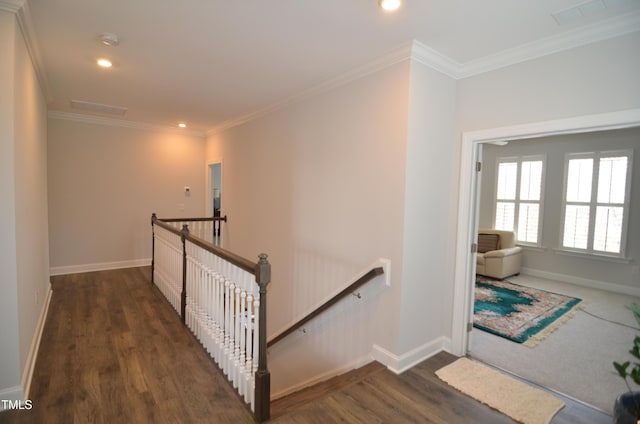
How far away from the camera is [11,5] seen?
2.01m

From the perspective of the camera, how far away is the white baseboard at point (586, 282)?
17.3 feet

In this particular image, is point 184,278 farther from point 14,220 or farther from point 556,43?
point 556,43

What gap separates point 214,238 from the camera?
20.5 feet

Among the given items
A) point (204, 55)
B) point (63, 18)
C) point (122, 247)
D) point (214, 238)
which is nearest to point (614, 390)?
point (204, 55)

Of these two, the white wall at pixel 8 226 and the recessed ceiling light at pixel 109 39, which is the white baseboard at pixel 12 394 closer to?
the white wall at pixel 8 226

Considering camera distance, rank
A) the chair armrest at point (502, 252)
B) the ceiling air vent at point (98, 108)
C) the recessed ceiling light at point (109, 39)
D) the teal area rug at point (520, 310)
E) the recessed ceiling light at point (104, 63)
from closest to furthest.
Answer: the recessed ceiling light at point (109, 39) → the recessed ceiling light at point (104, 63) → the teal area rug at point (520, 310) → the ceiling air vent at point (98, 108) → the chair armrest at point (502, 252)

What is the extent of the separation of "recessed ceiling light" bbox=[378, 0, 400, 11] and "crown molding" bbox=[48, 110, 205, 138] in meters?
5.19

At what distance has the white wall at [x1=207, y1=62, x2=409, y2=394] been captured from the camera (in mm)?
2801

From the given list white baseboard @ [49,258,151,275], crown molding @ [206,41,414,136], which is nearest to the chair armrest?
crown molding @ [206,41,414,136]

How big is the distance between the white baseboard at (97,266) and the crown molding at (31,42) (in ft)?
9.68

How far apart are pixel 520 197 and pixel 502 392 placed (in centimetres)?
530

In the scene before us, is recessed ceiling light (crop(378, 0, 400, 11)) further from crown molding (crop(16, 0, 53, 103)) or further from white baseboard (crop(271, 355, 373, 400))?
white baseboard (crop(271, 355, 373, 400))

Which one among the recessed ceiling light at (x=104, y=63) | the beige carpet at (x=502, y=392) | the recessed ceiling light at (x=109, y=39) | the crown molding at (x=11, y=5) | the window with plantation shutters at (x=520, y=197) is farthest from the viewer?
the window with plantation shutters at (x=520, y=197)

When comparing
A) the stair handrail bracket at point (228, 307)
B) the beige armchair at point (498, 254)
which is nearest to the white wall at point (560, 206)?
the beige armchair at point (498, 254)
